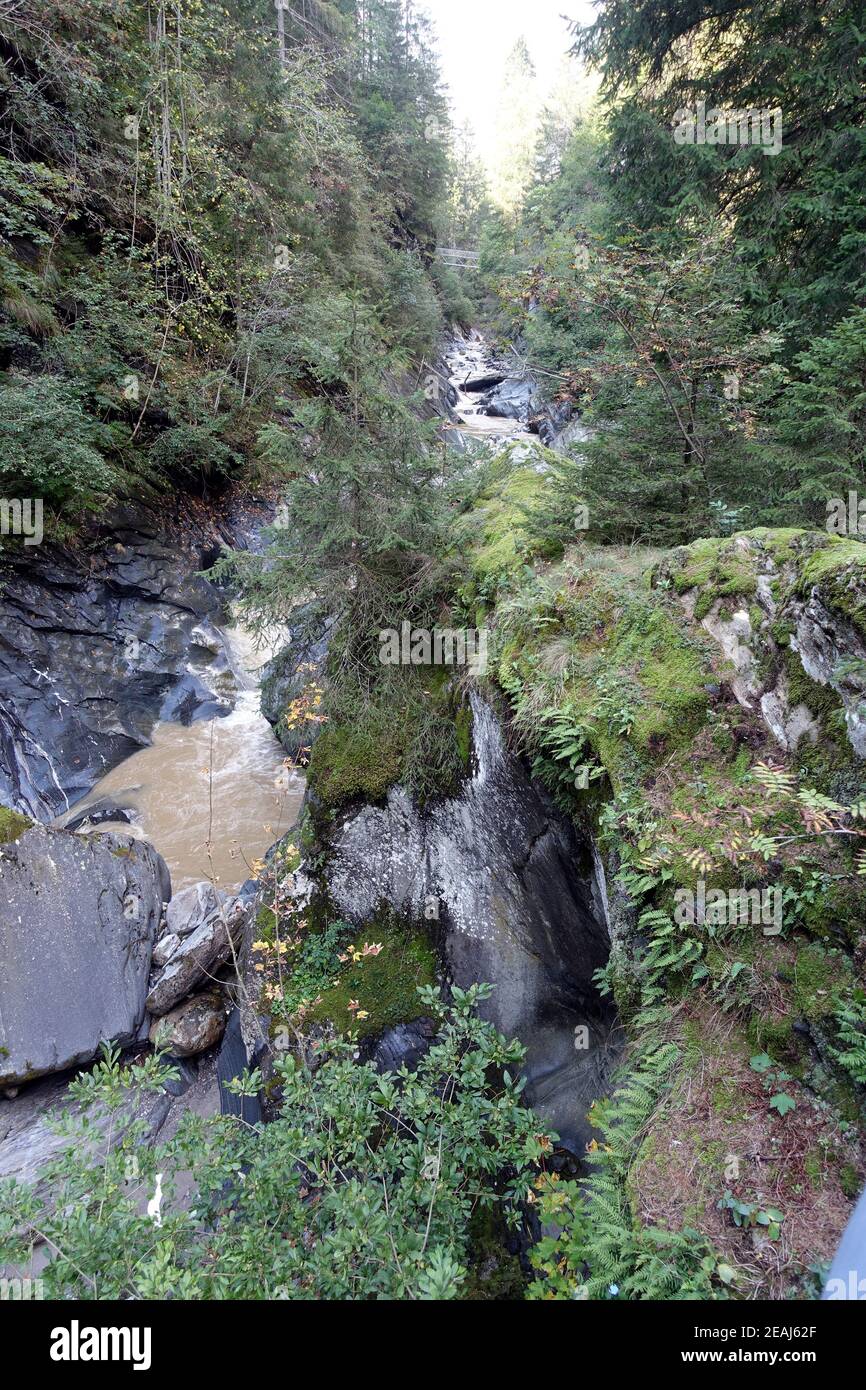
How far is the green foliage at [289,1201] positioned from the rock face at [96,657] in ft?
25.4

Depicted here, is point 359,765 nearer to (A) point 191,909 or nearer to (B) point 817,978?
(A) point 191,909

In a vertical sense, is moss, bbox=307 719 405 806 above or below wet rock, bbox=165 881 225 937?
above

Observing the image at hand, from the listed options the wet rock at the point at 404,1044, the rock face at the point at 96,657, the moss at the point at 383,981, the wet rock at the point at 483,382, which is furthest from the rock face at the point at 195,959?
the wet rock at the point at 483,382

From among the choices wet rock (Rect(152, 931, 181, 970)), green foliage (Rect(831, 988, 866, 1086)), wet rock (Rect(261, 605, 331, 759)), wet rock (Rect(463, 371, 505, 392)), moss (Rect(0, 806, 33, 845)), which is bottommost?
wet rock (Rect(152, 931, 181, 970))

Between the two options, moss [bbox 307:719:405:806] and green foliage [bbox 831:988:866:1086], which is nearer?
green foliage [bbox 831:988:866:1086]

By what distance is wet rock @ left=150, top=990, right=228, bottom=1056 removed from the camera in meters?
7.03

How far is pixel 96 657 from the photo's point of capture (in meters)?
11.0

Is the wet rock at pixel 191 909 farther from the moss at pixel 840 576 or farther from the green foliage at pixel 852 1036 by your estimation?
the moss at pixel 840 576

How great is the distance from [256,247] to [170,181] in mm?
3016

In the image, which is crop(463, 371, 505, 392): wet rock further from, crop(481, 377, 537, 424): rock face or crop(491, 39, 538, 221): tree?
crop(491, 39, 538, 221): tree

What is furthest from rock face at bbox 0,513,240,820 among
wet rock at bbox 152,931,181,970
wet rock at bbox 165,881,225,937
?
wet rock at bbox 152,931,181,970

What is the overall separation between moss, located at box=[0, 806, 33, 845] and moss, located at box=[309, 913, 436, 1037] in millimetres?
4047

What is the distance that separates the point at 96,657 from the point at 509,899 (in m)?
9.12
